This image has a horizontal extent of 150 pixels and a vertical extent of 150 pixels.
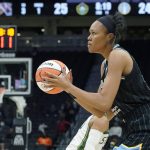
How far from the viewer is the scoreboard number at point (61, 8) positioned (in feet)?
61.4

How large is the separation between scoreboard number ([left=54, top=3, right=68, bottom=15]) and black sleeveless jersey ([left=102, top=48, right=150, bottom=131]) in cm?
1494

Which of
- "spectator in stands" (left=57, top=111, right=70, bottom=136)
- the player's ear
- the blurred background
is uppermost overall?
the player's ear

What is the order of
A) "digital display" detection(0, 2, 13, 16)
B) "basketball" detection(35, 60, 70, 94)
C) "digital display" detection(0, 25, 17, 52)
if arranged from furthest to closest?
"digital display" detection(0, 2, 13, 16) → "digital display" detection(0, 25, 17, 52) → "basketball" detection(35, 60, 70, 94)

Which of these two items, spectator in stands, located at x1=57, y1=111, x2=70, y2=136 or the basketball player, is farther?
spectator in stands, located at x1=57, y1=111, x2=70, y2=136

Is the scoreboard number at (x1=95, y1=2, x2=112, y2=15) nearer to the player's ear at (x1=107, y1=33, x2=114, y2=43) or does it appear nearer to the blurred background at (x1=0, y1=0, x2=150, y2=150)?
the blurred background at (x1=0, y1=0, x2=150, y2=150)

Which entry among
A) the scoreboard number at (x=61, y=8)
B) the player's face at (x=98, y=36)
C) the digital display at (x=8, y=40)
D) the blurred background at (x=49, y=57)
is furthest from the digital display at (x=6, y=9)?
the player's face at (x=98, y=36)

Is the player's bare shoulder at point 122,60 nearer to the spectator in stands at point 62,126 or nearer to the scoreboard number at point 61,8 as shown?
the scoreboard number at point 61,8

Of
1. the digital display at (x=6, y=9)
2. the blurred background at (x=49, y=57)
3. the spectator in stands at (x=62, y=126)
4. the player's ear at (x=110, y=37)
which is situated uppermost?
the digital display at (x=6, y=9)

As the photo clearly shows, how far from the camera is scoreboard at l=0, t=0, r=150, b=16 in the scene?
18562mm

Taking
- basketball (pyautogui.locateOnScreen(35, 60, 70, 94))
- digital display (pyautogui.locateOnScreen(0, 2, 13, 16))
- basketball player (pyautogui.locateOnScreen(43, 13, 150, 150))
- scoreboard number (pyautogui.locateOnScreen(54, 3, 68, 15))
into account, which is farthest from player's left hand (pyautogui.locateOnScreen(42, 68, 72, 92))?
digital display (pyautogui.locateOnScreen(0, 2, 13, 16))

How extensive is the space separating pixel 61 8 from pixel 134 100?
1512 cm

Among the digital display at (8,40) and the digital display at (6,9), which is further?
the digital display at (6,9)

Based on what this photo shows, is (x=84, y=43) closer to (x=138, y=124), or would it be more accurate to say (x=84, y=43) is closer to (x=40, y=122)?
(x=40, y=122)

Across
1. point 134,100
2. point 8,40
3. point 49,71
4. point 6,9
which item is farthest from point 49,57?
point 134,100
